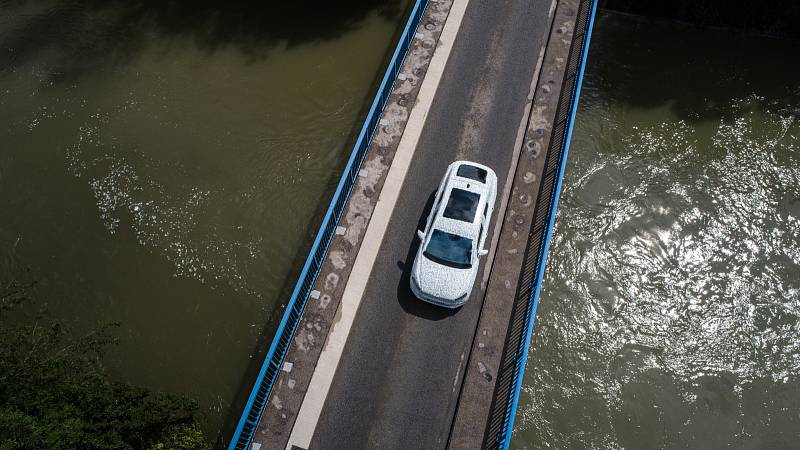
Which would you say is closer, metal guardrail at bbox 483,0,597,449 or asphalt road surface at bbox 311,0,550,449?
metal guardrail at bbox 483,0,597,449

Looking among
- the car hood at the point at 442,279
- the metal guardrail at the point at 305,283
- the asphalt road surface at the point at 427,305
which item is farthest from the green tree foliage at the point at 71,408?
the car hood at the point at 442,279

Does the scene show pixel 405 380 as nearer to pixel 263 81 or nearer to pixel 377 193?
pixel 377 193

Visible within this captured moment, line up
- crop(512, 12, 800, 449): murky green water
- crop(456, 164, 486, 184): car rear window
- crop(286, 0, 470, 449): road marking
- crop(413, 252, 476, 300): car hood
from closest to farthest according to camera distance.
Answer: crop(286, 0, 470, 449): road marking < crop(413, 252, 476, 300): car hood < crop(512, 12, 800, 449): murky green water < crop(456, 164, 486, 184): car rear window

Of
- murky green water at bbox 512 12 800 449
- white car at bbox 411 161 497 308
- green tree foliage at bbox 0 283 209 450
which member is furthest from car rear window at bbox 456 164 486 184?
green tree foliage at bbox 0 283 209 450

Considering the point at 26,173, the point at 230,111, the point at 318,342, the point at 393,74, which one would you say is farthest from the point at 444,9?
the point at 26,173

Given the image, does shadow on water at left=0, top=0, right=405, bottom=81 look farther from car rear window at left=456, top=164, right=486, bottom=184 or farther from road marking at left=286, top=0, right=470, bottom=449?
car rear window at left=456, top=164, right=486, bottom=184

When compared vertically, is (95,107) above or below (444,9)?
below
